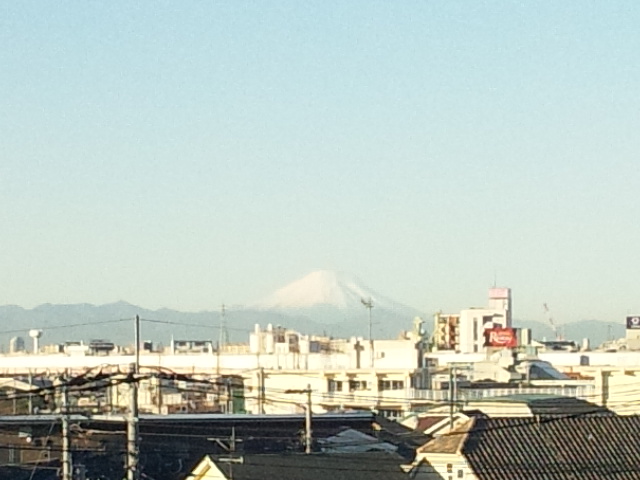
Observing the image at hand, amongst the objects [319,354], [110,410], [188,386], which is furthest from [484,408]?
[319,354]

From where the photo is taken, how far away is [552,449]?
45.9 meters

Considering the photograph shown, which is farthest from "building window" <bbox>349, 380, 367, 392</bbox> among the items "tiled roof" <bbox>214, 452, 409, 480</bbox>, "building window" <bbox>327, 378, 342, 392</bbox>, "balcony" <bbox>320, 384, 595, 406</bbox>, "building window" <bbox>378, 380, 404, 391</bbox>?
"tiled roof" <bbox>214, 452, 409, 480</bbox>

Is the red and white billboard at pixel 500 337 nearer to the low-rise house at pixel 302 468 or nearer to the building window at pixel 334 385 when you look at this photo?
the building window at pixel 334 385

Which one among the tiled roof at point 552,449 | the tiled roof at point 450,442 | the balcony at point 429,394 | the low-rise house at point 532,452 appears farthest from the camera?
the balcony at point 429,394

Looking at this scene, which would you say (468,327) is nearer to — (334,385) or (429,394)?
(334,385)

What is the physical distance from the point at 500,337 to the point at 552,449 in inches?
3074

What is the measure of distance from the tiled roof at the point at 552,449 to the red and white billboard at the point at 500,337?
74.4 metres

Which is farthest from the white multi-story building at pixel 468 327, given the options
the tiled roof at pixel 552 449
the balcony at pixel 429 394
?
the tiled roof at pixel 552 449

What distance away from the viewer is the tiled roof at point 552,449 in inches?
1759

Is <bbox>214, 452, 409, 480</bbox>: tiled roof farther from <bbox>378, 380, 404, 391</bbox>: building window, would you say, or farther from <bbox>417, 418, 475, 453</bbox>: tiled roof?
<bbox>378, 380, 404, 391</bbox>: building window

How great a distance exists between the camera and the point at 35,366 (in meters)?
155

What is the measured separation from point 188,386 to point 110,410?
113 ft

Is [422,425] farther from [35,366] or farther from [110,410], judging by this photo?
[35,366]

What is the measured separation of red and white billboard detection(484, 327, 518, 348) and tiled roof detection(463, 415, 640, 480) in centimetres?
7436
